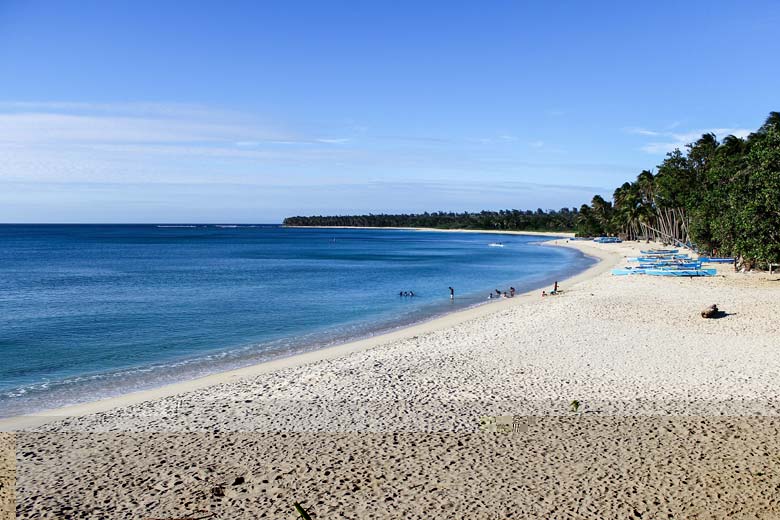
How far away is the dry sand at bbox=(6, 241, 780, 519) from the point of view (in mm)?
7430

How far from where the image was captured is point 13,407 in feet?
43.4

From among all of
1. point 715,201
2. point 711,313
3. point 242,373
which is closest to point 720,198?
point 715,201

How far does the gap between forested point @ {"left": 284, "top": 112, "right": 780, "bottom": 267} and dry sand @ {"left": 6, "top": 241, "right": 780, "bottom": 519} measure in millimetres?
11181

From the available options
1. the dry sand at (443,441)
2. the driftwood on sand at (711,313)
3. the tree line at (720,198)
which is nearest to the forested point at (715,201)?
the tree line at (720,198)

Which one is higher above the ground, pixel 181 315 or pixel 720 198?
pixel 720 198

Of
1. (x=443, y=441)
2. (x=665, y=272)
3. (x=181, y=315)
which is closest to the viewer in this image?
(x=443, y=441)

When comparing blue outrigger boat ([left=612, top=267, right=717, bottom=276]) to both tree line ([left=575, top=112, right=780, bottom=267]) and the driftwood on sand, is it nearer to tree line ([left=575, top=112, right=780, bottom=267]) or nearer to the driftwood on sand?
tree line ([left=575, top=112, right=780, bottom=267])

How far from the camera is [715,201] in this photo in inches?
1427

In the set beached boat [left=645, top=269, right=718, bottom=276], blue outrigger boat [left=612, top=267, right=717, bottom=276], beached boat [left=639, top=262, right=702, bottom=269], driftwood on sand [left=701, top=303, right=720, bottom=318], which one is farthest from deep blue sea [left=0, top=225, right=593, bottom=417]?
driftwood on sand [left=701, top=303, right=720, bottom=318]

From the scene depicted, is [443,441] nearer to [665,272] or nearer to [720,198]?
[665,272]

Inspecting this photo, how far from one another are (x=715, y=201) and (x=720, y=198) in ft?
3.52

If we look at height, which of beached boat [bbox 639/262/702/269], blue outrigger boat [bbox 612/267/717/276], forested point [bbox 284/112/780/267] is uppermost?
forested point [bbox 284/112/780/267]

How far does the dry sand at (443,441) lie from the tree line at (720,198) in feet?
36.6

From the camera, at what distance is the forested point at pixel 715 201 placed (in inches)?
995
